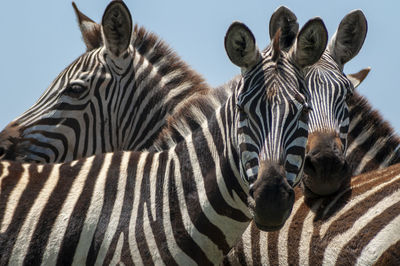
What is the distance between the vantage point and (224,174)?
646 cm

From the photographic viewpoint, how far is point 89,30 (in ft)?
34.4

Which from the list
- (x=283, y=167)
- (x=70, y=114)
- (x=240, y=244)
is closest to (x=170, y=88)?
(x=70, y=114)

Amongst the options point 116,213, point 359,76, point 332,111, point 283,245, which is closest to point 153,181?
point 116,213

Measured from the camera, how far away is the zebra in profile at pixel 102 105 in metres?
9.20

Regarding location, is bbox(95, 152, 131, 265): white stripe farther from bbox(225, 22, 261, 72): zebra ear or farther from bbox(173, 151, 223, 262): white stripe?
bbox(225, 22, 261, 72): zebra ear

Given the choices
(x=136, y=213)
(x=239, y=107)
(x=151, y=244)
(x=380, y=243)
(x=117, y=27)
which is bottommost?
(x=380, y=243)

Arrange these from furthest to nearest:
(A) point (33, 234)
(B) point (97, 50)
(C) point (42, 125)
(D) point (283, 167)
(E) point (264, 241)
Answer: (B) point (97, 50)
(C) point (42, 125)
(E) point (264, 241)
(A) point (33, 234)
(D) point (283, 167)

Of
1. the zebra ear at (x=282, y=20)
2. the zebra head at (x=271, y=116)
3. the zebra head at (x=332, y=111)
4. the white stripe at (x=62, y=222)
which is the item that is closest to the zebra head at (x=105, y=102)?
the zebra ear at (x=282, y=20)

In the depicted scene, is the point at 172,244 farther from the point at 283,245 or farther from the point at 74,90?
the point at 74,90

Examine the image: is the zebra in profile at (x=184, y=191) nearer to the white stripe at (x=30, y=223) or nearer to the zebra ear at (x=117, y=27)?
the white stripe at (x=30, y=223)

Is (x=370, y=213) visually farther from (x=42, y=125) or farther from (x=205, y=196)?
(x=42, y=125)

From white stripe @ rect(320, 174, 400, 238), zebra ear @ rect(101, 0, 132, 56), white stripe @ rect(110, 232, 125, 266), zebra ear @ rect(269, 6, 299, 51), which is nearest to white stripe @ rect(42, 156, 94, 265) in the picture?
white stripe @ rect(110, 232, 125, 266)

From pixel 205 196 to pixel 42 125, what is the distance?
140 inches

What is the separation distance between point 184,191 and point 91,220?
934mm
